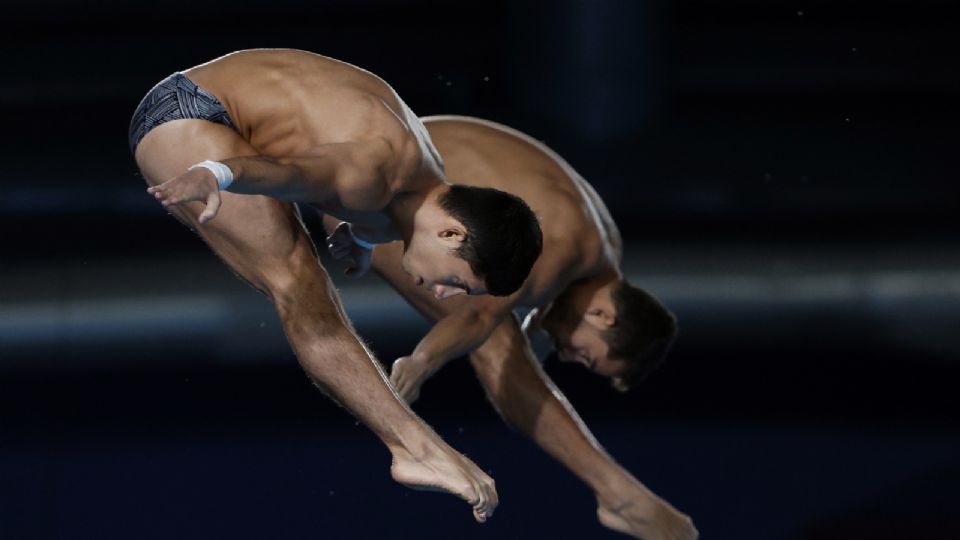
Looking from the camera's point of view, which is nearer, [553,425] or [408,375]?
[408,375]

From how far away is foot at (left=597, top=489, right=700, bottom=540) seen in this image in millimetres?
4434

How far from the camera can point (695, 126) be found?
6242mm

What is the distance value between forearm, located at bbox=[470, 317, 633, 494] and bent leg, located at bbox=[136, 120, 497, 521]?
102cm

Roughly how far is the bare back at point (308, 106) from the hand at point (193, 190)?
13.9 inches

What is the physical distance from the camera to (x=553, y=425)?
4473mm

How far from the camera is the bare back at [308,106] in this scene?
3.31 meters

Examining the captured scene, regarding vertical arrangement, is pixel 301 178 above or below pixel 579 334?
above

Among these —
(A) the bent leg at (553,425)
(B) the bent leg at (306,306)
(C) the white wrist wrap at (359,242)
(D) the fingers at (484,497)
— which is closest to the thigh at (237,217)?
(B) the bent leg at (306,306)

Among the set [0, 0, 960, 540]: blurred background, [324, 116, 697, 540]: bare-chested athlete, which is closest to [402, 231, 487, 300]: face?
[324, 116, 697, 540]: bare-chested athlete

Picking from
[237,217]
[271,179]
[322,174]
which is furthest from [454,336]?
[271,179]

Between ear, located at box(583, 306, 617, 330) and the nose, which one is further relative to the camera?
ear, located at box(583, 306, 617, 330)

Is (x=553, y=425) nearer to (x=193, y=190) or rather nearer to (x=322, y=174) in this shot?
(x=322, y=174)

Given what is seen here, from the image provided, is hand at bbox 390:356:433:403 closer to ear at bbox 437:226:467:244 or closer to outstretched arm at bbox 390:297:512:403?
outstretched arm at bbox 390:297:512:403

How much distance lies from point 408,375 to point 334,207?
1.96 feet
